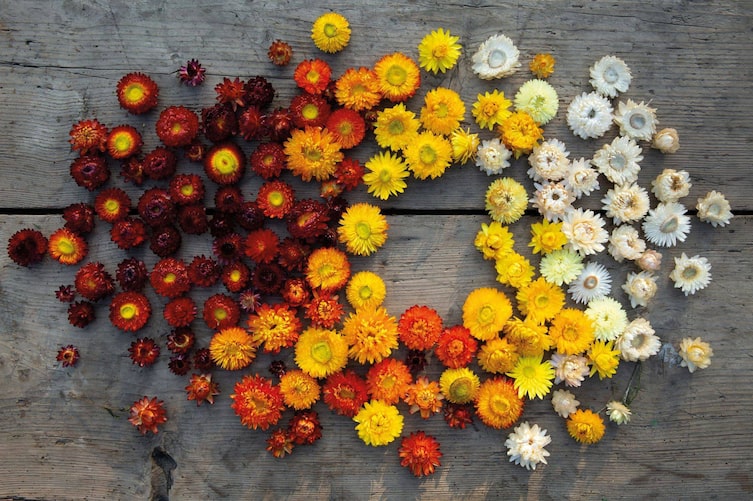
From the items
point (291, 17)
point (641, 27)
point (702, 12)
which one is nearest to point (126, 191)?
point (291, 17)

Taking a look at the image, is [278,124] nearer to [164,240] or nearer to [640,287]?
[164,240]

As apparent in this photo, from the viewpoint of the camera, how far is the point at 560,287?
207 cm

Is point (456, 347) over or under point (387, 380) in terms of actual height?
over

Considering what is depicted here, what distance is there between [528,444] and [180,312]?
4.36 ft

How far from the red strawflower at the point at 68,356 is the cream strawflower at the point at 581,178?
1.87 m

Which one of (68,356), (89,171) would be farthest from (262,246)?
(68,356)

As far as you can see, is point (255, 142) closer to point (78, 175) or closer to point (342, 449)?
point (78, 175)

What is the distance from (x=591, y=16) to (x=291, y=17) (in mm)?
1099

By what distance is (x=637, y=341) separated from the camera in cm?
207

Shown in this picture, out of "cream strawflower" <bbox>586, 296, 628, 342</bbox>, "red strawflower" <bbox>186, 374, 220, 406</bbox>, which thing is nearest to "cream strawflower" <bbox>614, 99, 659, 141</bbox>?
"cream strawflower" <bbox>586, 296, 628, 342</bbox>

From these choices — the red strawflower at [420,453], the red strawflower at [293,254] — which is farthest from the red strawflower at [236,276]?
the red strawflower at [420,453]

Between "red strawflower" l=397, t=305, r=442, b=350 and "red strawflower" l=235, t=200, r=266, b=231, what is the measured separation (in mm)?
612

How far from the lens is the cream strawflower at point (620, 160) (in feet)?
6.69

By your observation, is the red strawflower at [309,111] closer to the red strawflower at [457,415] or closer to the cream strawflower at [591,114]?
the cream strawflower at [591,114]
